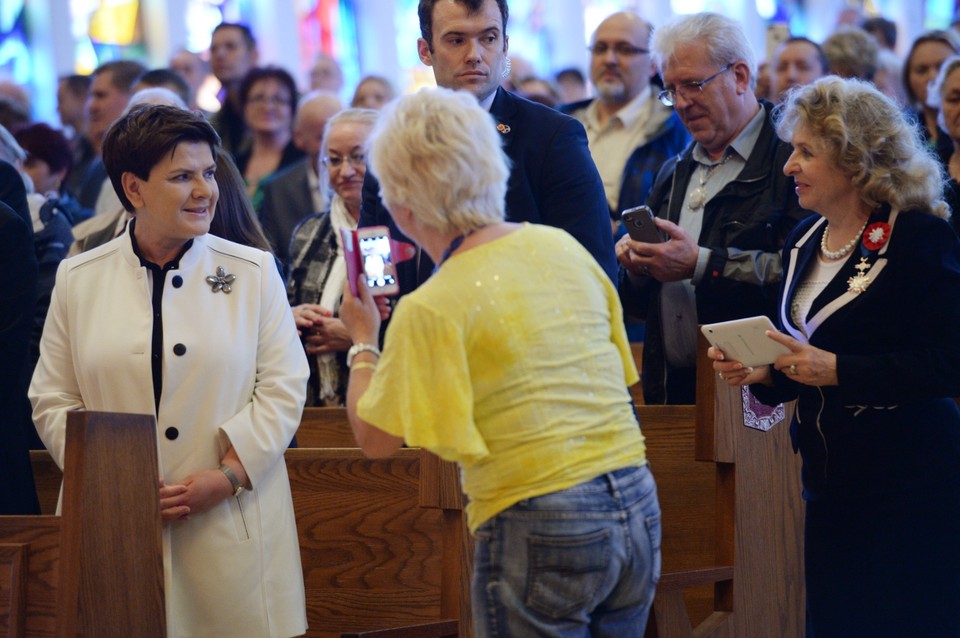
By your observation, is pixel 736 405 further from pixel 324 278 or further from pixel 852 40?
pixel 852 40

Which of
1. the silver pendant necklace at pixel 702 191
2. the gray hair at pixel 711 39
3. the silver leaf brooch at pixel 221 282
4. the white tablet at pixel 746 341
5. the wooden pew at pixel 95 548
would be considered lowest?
the wooden pew at pixel 95 548

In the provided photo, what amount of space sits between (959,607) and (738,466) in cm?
67

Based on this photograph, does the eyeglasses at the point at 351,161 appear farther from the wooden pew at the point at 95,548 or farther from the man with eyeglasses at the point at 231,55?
the man with eyeglasses at the point at 231,55

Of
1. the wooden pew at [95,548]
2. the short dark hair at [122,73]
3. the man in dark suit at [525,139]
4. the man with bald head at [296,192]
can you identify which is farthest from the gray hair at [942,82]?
the short dark hair at [122,73]

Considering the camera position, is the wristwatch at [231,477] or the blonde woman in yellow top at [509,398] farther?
the wristwatch at [231,477]

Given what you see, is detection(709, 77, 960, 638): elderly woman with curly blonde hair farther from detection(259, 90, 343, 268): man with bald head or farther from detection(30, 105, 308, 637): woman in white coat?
detection(259, 90, 343, 268): man with bald head

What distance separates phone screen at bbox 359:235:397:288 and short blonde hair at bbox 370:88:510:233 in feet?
0.81

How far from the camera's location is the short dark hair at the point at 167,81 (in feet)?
21.0

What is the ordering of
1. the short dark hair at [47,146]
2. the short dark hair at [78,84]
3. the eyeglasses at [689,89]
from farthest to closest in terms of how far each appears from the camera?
the short dark hair at [78,84] → the short dark hair at [47,146] → the eyeglasses at [689,89]

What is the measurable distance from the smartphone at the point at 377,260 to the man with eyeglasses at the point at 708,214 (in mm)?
1299

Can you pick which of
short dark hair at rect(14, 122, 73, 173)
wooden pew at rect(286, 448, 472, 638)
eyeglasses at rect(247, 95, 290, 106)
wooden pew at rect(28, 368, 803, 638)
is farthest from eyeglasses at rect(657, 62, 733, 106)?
short dark hair at rect(14, 122, 73, 173)

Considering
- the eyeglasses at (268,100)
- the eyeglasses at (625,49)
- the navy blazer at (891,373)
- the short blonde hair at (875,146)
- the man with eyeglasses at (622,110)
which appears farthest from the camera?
the eyeglasses at (268,100)

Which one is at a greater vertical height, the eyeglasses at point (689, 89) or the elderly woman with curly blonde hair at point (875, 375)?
the eyeglasses at point (689, 89)

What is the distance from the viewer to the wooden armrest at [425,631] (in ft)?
9.53
